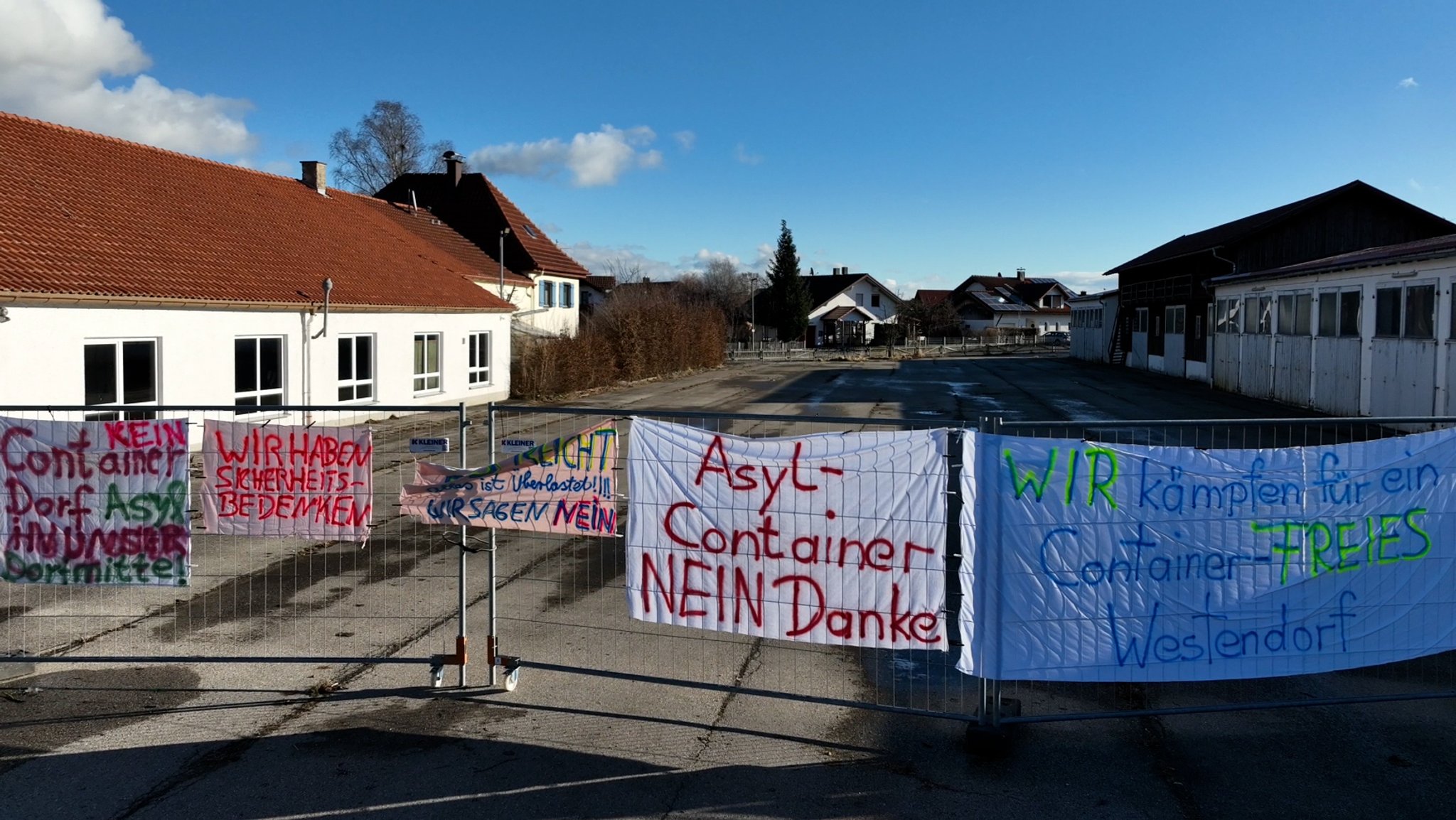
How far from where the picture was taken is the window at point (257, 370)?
62.8 ft

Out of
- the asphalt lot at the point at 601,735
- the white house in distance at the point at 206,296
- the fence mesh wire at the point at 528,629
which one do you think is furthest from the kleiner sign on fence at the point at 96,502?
the white house in distance at the point at 206,296

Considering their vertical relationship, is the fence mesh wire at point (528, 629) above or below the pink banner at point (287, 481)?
below

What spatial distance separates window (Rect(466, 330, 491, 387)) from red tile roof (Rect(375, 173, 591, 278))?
1196 centimetres

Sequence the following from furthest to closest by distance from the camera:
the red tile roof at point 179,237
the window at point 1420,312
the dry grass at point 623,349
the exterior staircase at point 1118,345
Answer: the exterior staircase at point 1118,345 < the dry grass at point 623,349 < the window at point 1420,312 < the red tile roof at point 179,237

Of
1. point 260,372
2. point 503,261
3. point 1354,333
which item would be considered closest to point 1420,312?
point 1354,333

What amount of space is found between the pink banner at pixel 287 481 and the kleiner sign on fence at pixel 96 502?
197 millimetres

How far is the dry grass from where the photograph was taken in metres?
29.5

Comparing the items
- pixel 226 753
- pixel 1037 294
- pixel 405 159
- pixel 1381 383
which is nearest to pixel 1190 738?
pixel 226 753

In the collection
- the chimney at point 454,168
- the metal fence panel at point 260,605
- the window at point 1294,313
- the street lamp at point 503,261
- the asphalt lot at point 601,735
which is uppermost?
the chimney at point 454,168

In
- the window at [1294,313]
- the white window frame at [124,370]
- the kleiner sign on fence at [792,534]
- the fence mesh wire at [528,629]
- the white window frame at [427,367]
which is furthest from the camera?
the window at [1294,313]

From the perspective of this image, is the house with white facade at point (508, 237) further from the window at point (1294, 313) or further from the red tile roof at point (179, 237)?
the window at point (1294, 313)

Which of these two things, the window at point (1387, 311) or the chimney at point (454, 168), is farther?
the chimney at point (454, 168)

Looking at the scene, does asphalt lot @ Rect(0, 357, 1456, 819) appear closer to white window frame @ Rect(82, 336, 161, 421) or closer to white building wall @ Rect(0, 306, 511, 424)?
white building wall @ Rect(0, 306, 511, 424)

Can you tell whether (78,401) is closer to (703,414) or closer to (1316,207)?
(703,414)
